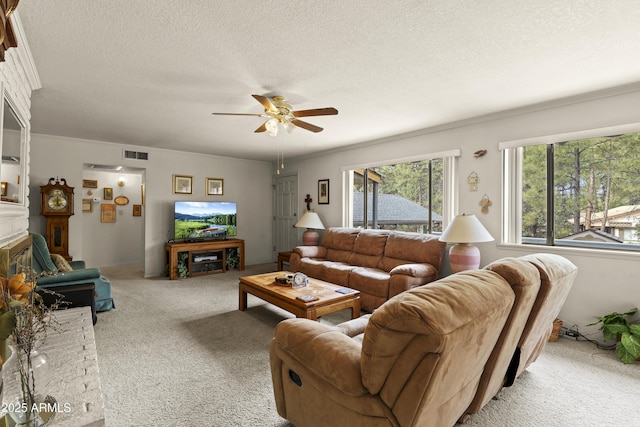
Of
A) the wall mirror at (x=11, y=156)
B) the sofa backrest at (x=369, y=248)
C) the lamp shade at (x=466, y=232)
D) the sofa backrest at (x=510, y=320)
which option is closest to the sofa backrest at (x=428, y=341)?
the sofa backrest at (x=510, y=320)

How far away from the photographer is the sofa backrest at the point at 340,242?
16.0ft

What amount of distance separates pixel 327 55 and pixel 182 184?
4.61 m

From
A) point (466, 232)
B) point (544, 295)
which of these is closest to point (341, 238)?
point (466, 232)

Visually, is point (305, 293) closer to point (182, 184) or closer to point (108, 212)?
point (182, 184)

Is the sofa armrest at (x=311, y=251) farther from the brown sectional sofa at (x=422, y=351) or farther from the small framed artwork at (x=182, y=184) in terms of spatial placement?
the brown sectional sofa at (x=422, y=351)

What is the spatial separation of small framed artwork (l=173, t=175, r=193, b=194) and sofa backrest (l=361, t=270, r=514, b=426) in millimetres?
5573

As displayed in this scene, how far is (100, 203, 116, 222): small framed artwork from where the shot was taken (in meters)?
6.50

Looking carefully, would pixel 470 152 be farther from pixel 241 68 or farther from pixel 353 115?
pixel 241 68

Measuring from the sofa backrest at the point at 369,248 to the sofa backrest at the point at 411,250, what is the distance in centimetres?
10

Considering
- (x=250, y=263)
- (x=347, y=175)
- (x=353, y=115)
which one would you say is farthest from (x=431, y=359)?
(x=250, y=263)

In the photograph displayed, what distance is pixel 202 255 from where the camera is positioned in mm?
5801

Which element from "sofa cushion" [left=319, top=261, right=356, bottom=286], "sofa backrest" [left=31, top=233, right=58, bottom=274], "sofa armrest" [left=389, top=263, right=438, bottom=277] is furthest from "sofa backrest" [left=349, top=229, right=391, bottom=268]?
"sofa backrest" [left=31, top=233, right=58, bottom=274]

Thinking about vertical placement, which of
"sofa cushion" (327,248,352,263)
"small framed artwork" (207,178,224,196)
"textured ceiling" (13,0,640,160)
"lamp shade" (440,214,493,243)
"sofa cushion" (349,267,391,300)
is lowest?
"sofa cushion" (349,267,391,300)

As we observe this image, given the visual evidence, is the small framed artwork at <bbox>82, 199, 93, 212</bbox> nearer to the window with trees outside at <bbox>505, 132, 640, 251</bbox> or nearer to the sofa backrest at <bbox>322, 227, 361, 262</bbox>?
the sofa backrest at <bbox>322, 227, 361, 262</bbox>
